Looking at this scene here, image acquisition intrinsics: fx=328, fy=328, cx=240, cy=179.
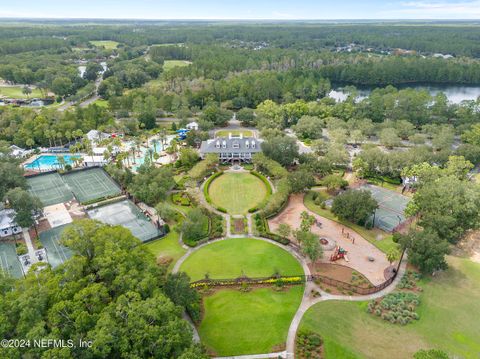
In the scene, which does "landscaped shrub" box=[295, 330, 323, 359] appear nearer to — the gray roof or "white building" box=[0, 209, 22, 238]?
"white building" box=[0, 209, 22, 238]

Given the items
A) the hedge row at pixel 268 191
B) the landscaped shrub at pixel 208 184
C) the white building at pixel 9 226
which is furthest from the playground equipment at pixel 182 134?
the white building at pixel 9 226

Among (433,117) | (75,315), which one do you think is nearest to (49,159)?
(75,315)

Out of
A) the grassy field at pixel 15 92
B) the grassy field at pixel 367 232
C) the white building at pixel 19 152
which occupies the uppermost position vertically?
the grassy field at pixel 15 92

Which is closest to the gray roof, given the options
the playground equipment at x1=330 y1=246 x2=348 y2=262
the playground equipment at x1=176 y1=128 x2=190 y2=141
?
the playground equipment at x1=176 y1=128 x2=190 y2=141

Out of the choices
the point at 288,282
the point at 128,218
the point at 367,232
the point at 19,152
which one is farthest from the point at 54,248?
the point at 367,232

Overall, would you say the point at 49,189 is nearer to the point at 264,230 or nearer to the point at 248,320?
the point at 264,230

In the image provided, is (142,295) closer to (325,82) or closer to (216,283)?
(216,283)

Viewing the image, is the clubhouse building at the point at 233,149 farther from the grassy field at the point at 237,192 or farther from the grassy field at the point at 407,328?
the grassy field at the point at 407,328

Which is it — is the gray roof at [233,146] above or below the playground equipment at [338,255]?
above
